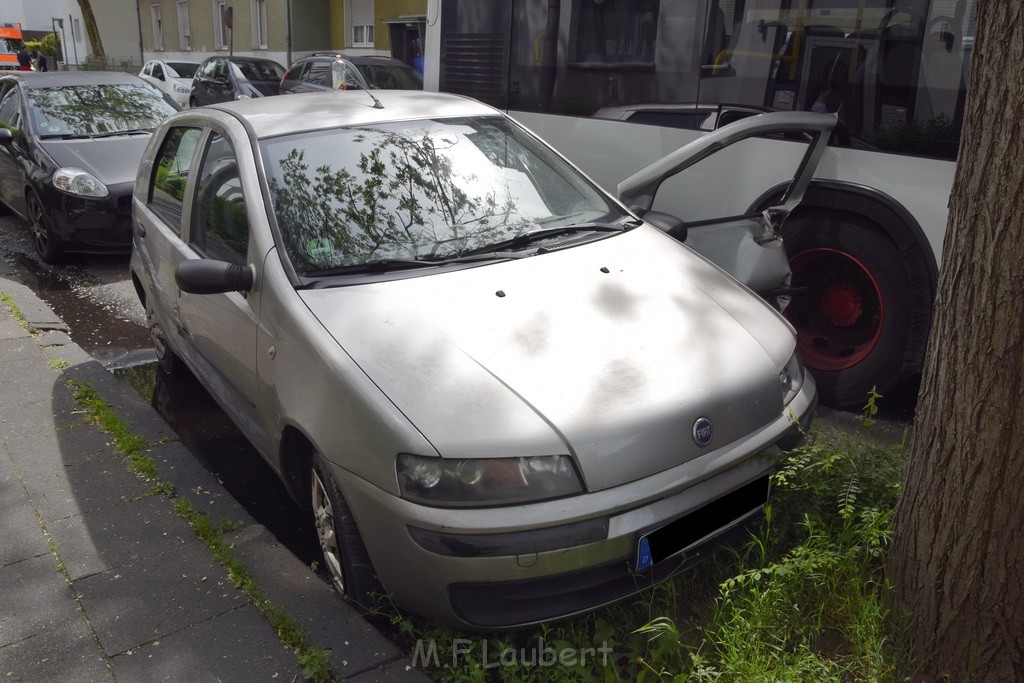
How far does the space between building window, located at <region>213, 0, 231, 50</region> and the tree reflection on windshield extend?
24.5 m

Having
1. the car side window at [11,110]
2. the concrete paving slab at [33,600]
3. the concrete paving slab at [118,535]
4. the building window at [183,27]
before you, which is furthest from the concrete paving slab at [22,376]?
the building window at [183,27]

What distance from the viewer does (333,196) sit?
3.46 metres

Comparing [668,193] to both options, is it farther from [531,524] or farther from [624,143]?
[531,524]

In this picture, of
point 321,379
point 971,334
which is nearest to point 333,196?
point 321,379

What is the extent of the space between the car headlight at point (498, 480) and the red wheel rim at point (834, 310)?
2795 mm

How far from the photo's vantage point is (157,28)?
121ft

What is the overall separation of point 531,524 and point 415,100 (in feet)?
8.23

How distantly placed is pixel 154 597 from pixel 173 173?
2.39m

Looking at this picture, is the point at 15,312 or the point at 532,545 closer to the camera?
the point at 532,545

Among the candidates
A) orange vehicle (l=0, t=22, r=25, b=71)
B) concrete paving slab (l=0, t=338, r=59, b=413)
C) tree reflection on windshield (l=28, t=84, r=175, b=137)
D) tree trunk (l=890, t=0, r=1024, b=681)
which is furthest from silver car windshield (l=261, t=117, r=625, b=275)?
orange vehicle (l=0, t=22, r=25, b=71)

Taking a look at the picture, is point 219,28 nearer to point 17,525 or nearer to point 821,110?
point 821,110

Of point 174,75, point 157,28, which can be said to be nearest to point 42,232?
point 174,75

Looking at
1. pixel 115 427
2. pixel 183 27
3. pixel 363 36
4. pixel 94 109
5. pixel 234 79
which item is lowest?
pixel 115 427

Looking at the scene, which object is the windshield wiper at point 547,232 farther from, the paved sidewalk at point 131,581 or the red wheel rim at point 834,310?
the red wheel rim at point 834,310
